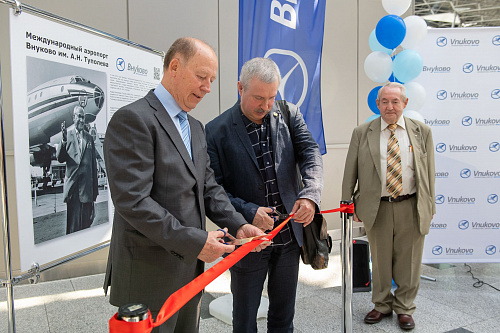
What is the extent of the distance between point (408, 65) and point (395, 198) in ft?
4.23

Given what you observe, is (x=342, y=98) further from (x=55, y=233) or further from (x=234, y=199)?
(x=55, y=233)

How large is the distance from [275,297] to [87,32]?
181 cm

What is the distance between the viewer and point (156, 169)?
1.48 metres

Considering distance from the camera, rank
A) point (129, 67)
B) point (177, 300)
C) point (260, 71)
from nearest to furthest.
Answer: point (177, 300) → point (260, 71) → point (129, 67)

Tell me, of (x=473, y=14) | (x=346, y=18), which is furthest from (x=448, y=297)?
(x=473, y=14)

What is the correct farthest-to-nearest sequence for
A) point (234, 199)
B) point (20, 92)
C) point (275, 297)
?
1. point (275, 297)
2. point (234, 199)
3. point (20, 92)

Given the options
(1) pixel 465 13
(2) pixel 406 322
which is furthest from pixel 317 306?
(1) pixel 465 13

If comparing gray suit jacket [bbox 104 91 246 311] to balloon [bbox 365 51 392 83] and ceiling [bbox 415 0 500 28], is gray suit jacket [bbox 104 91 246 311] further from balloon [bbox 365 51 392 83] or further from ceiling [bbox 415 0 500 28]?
ceiling [bbox 415 0 500 28]

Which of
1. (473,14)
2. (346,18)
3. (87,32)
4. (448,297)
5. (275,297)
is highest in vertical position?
(473,14)

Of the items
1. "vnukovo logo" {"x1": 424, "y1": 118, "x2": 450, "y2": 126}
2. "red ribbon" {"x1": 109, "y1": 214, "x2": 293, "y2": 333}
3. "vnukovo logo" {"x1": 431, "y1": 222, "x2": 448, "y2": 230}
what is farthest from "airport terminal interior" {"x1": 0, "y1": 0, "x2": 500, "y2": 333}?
"vnukovo logo" {"x1": 424, "y1": 118, "x2": 450, "y2": 126}

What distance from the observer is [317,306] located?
3465 millimetres

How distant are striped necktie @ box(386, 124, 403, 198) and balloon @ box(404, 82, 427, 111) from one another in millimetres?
824

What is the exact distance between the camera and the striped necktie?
3021 mm

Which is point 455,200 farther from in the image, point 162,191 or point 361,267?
point 162,191
